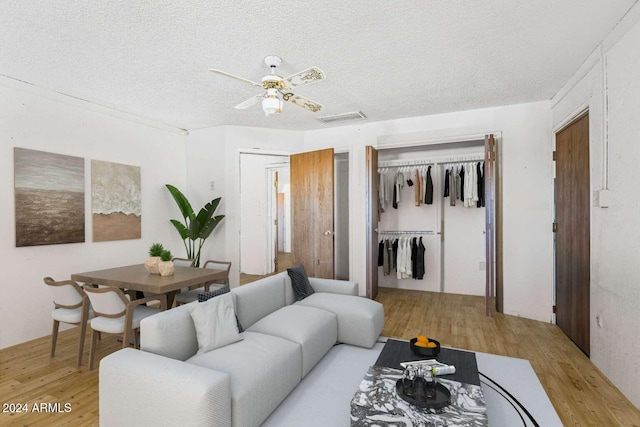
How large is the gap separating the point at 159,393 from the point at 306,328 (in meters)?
1.12

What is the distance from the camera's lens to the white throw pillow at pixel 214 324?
6.86 ft

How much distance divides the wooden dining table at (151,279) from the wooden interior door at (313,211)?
1.85 metres

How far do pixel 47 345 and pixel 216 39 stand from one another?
3451 millimetres

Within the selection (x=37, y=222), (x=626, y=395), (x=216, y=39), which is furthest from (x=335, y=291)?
(x=37, y=222)

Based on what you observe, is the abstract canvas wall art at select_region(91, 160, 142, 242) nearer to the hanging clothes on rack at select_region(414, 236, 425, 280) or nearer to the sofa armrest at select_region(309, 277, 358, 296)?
the sofa armrest at select_region(309, 277, 358, 296)

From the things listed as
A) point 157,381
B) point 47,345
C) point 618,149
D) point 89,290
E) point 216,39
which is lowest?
point 47,345

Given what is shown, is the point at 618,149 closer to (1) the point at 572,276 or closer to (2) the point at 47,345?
(1) the point at 572,276

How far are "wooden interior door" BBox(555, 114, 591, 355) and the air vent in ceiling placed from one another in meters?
2.43

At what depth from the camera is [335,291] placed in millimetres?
3496

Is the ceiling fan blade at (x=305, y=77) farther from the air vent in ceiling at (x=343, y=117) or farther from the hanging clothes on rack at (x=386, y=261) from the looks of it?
the hanging clothes on rack at (x=386, y=261)

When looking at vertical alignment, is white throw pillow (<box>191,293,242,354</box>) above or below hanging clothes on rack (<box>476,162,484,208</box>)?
below

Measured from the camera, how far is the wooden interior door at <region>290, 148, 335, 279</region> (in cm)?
487

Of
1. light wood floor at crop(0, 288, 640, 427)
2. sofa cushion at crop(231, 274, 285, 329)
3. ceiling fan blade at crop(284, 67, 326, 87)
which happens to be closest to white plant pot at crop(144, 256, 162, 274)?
light wood floor at crop(0, 288, 640, 427)

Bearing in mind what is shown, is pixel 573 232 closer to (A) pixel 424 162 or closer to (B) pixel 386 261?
(A) pixel 424 162
